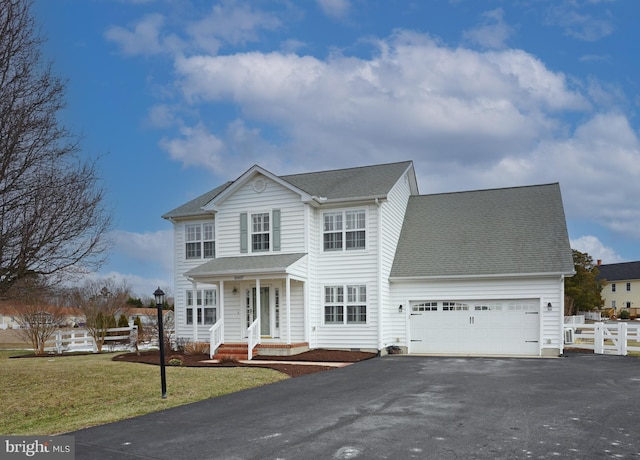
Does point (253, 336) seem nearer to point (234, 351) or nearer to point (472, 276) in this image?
point (234, 351)

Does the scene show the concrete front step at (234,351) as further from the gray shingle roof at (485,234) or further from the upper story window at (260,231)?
the gray shingle roof at (485,234)

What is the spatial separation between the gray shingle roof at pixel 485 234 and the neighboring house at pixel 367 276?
0.07 m

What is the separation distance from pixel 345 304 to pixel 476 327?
A: 16.2 ft

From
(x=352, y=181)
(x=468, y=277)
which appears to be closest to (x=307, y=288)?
(x=352, y=181)

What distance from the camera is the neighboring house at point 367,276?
20750mm

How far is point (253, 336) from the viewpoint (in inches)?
817

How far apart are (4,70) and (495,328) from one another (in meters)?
17.5

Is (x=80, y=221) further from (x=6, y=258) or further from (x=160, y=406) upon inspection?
(x=160, y=406)

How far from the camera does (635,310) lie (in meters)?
68.4

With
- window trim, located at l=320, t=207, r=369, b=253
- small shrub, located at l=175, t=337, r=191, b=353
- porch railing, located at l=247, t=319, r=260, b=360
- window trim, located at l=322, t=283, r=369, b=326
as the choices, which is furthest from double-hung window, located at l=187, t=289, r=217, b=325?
window trim, located at l=320, t=207, r=369, b=253

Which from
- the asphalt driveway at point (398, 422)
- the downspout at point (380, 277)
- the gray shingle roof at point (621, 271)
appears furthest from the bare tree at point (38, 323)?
the gray shingle roof at point (621, 271)

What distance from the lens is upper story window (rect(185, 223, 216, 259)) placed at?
24.5 metres

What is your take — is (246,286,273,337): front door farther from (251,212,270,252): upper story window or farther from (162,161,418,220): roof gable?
(162,161,418,220): roof gable

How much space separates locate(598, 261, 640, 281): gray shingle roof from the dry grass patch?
7033cm
